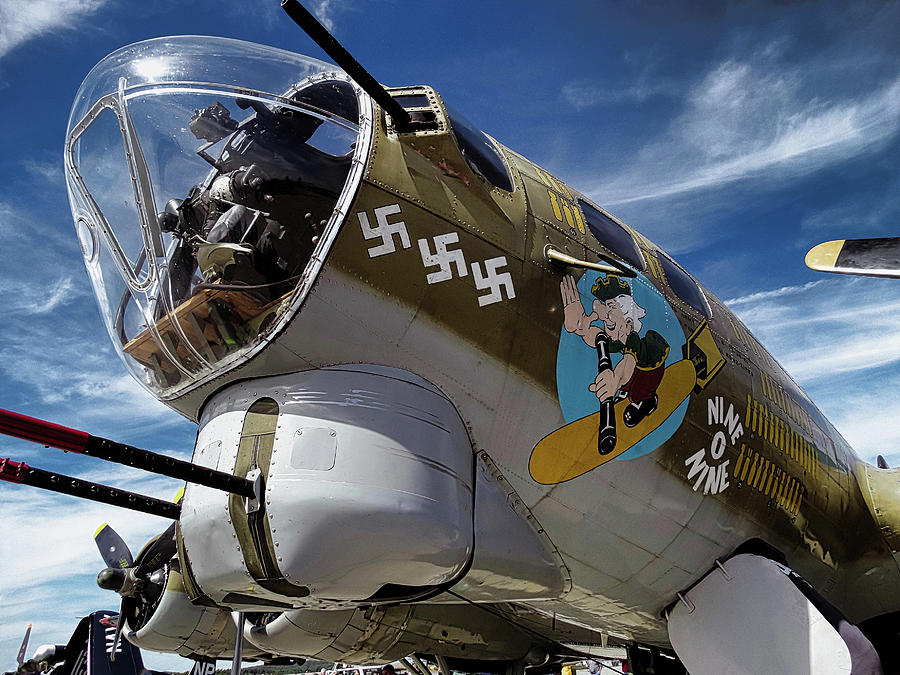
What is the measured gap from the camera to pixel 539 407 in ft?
15.6

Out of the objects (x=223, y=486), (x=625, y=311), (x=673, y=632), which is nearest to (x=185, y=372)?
(x=223, y=486)

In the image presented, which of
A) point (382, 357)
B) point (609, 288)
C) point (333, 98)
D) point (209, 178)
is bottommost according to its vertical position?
point (382, 357)

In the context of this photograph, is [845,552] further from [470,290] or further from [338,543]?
[338,543]

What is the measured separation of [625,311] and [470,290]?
4.56 feet

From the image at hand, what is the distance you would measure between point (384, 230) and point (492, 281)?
777 mm

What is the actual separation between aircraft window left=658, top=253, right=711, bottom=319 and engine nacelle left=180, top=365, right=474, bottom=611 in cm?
289

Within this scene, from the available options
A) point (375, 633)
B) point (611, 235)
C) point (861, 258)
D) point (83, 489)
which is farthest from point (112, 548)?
point (861, 258)

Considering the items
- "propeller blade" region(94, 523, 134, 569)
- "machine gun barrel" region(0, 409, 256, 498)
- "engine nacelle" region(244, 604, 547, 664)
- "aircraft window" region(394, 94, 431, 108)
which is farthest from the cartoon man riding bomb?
"propeller blade" region(94, 523, 134, 569)

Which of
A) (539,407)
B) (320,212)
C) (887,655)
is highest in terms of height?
(320,212)

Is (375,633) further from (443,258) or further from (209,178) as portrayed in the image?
(209,178)

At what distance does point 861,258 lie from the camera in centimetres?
533

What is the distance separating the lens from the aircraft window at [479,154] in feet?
15.6

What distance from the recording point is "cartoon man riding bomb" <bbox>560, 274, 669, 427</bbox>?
4.93 m

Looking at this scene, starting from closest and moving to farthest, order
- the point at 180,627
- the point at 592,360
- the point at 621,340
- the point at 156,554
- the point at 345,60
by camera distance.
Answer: the point at 345,60 → the point at 592,360 → the point at 621,340 → the point at 180,627 → the point at 156,554
